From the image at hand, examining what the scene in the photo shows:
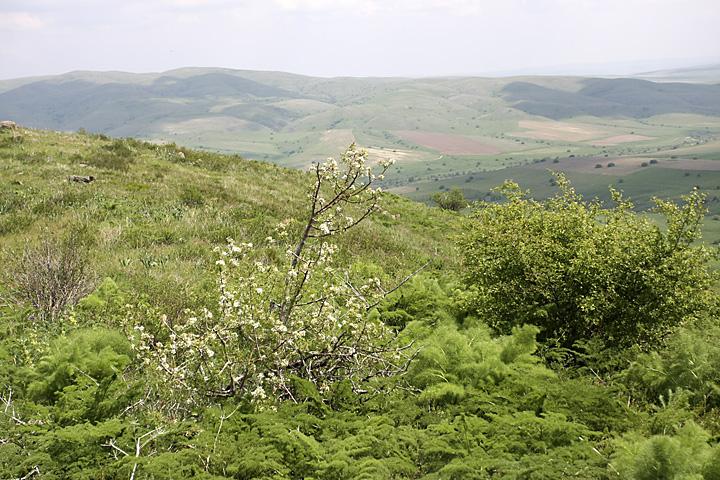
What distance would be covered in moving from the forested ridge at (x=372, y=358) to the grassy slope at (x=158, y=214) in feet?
0.97

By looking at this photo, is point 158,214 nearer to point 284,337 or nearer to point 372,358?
point 284,337

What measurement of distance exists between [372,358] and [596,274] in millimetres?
3679

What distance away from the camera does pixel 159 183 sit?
17500mm

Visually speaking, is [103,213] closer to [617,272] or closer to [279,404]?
[279,404]

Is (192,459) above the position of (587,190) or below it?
above

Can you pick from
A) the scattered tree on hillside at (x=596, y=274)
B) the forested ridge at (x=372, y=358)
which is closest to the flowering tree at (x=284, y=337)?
the forested ridge at (x=372, y=358)

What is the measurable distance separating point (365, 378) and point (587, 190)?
192m

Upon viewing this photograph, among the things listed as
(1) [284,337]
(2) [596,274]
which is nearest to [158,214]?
(1) [284,337]

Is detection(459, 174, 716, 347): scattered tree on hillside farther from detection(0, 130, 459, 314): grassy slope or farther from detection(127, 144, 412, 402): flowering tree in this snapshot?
detection(0, 130, 459, 314): grassy slope

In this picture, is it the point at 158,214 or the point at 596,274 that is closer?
the point at 596,274

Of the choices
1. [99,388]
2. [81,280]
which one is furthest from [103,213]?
[99,388]

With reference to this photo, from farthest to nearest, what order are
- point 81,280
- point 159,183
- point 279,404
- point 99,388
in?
point 159,183, point 81,280, point 279,404, point 99,388

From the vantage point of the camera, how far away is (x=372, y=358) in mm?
5281

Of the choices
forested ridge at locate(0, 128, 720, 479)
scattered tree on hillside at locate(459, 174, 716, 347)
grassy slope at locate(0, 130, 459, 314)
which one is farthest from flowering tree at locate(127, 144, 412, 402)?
scattered tree on hillside at locate(459, 174, 716, 347)
